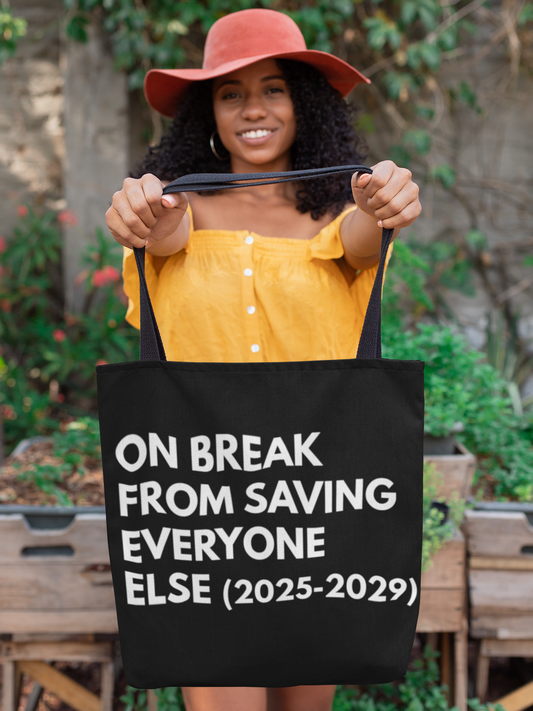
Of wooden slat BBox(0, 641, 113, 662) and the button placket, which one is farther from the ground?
the button placket

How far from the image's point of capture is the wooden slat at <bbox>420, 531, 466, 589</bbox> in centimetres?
157

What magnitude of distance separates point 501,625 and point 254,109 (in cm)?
153

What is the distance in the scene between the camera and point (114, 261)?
305cm

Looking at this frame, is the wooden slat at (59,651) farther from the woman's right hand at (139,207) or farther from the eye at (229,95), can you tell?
the eye at (229,95)

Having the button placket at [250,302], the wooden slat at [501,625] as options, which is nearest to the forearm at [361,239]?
the button placket at [250,302]

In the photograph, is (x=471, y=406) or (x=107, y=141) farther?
(x=107, y=141)

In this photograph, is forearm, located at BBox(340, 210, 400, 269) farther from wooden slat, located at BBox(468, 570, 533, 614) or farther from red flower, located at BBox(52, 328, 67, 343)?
red flower, located at BBox(52, 328, 67, 343)

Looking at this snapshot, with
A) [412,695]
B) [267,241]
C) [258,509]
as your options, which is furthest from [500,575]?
[267,241]

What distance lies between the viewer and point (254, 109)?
1.30 m

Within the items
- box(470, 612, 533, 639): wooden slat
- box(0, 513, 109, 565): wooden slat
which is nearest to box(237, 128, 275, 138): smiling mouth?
box(0, 513, 109, 565): wooden slat

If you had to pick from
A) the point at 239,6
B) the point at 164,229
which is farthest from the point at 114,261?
the point at 164,229

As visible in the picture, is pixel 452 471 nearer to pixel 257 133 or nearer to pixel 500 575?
pixel 500 575

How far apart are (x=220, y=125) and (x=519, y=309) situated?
2.66 meters

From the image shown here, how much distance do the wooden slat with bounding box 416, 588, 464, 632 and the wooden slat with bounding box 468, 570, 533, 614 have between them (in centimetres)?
6
